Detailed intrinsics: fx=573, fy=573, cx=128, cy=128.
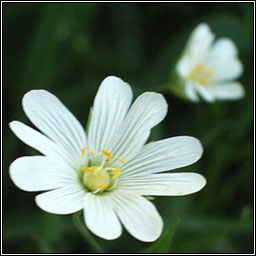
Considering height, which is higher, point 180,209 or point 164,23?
point 164,23

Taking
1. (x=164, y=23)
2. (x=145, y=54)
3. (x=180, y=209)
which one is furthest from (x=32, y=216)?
(x=164, y=23)

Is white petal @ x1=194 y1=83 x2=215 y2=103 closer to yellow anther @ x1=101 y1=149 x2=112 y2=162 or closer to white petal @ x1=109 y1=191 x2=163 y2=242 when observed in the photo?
yellow anther @ x1=101 y1=149 x2=112 y2=162

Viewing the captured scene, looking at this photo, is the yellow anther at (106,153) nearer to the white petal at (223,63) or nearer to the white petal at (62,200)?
the white petal at (62,200)

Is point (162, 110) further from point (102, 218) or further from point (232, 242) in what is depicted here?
point (232, 242)

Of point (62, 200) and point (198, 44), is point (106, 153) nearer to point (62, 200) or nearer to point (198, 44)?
point (62, 200)

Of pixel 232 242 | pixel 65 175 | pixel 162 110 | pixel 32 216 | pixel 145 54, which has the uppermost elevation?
pixel 145 54

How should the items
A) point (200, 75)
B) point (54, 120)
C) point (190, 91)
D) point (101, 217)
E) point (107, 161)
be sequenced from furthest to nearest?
point (200, 75)
point (190, 91)
point (107, 161)
point (54, 120)
point (101, 217)

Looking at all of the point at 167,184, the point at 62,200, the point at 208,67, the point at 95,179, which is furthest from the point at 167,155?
the point at 208,67
